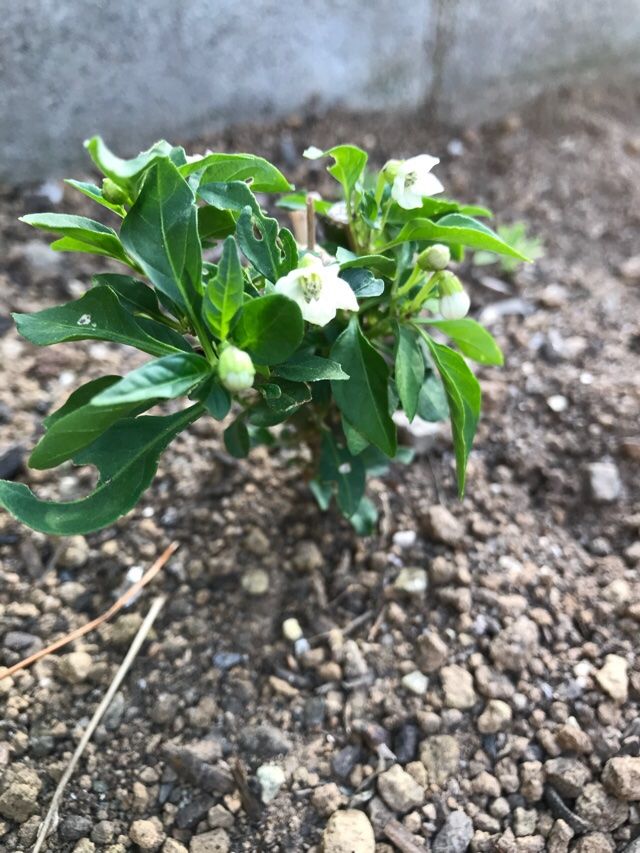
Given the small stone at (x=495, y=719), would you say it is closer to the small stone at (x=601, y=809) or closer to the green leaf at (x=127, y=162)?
the small stone at (x=601, y=809)

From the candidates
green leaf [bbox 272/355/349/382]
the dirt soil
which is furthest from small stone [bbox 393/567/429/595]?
green leaf [bbox 272/355/349/382]

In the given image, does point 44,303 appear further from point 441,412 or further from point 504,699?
point 504,699

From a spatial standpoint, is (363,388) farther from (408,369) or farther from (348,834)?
(348,834)

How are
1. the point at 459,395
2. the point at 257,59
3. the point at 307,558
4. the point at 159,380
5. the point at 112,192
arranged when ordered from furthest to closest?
1. the point at 257,59
2. the point at 307,558
3. the point at 459,395
4. the point at 112,192
5. the point at 159,380

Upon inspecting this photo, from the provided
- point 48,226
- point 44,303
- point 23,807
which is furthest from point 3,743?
point 44,303

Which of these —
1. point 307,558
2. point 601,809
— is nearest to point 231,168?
point 307,558

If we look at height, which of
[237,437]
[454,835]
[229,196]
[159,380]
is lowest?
[454,835]

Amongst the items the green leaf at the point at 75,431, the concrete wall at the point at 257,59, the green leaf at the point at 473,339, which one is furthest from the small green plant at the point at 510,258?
the green leaf at the point at 75,431
